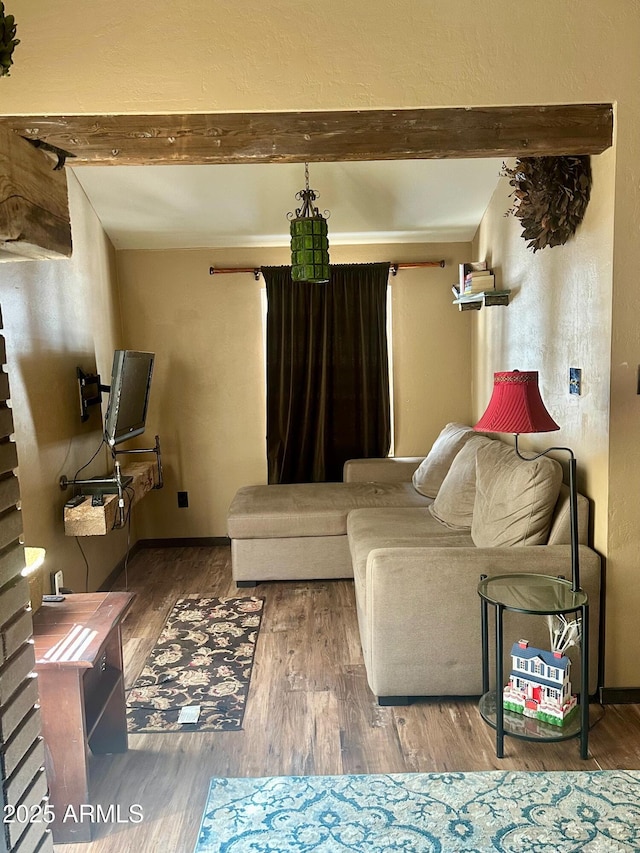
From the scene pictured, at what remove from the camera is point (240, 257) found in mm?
4746

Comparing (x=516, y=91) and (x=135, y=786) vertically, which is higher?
(x=516, y=91)

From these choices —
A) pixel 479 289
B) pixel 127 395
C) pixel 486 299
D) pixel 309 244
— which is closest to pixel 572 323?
pixel 486 299

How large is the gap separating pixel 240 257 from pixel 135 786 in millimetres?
3553

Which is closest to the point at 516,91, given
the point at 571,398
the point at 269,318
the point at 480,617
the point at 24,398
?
the point at 571,398

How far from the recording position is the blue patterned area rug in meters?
1.86

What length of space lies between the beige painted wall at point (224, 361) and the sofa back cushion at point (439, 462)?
66 cm

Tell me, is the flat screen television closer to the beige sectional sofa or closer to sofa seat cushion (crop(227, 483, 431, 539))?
sofa seat cushion (crop(227, 483, 431, 539))

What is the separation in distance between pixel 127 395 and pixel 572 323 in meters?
2.39

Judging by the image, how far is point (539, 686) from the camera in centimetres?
230

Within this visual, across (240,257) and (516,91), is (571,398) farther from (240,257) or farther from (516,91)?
(240,257)

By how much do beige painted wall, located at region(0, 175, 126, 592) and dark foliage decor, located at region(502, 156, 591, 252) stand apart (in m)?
2.26

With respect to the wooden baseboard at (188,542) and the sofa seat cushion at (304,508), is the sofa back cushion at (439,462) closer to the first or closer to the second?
the sofa seat cushion at (304,508)

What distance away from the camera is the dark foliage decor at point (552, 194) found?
255 cm

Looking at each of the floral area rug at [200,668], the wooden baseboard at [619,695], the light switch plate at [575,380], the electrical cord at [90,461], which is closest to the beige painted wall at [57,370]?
the electrical cord at [90,461]
